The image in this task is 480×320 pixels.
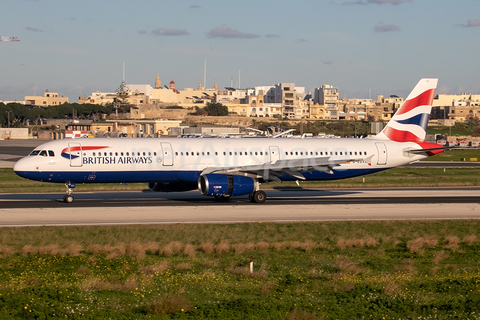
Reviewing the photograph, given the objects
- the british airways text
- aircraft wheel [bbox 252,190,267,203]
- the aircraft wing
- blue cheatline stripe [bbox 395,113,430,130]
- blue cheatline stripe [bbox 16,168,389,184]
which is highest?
blue cheatline stripe [bbox 395,113,430,130]

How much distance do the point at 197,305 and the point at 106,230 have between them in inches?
514

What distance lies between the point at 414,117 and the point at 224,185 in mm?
18222

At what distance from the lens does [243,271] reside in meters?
18.8

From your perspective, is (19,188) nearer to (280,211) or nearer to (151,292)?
(280,211)

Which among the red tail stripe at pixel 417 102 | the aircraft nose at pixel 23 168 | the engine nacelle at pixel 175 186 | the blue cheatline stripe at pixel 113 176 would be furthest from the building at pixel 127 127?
the aircraft nose at pixel 23 168

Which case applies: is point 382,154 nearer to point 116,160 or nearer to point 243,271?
point 116,160

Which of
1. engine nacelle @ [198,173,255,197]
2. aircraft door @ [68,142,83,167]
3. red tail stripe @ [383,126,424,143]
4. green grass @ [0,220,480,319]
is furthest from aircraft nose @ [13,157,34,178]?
red tail stripe @ [383,126,424,143]

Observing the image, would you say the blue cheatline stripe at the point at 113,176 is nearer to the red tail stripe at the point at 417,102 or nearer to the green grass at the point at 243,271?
the green grass at the point at 243,271

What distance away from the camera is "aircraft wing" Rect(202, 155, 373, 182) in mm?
37219

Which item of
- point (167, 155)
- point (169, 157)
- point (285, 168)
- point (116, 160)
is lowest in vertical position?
point (285, 168)

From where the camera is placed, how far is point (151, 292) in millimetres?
16234

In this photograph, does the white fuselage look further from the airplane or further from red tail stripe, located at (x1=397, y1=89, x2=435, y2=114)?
red tail stripe, located at (x1=397, y1=89, x2=435, y2=114)

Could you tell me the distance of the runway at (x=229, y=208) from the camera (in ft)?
101

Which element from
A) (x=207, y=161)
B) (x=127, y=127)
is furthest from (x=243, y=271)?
(x=127, y=127)
